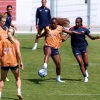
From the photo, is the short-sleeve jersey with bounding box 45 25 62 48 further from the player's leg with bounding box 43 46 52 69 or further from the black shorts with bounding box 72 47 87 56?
the black shorts with bounding box 72 47 87 56

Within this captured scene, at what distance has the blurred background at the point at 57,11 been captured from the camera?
126ft

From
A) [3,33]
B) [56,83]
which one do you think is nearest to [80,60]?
[56,83]

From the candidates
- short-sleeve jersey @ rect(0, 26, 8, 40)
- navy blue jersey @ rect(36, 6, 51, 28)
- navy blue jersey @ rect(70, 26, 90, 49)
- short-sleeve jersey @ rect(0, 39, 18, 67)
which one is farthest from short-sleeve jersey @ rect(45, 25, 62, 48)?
navy blue jersey @ rect(36, 6, 51, 28)

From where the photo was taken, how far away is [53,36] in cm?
1739

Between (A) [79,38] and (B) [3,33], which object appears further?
(A) [79,38]

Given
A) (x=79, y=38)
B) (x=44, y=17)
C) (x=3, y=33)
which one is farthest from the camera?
(x=44, y=17)

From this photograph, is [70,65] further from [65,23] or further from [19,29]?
[19,29]

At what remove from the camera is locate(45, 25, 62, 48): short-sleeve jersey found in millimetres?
17359

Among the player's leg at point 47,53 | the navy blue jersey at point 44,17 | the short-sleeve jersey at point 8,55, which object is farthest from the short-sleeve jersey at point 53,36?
the navy blue jersey at point 44,17

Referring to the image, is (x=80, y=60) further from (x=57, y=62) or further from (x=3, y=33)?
(x=3, y=33)

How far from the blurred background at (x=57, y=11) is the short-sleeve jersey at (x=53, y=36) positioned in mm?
19966

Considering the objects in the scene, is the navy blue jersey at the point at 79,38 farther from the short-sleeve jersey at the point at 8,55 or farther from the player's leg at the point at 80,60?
the short-sleeve jersey at the point at 8,55

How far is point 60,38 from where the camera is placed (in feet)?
57.5

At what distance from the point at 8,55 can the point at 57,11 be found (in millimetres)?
25081
